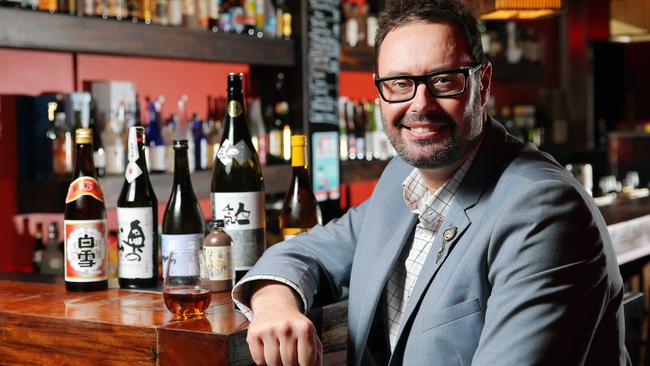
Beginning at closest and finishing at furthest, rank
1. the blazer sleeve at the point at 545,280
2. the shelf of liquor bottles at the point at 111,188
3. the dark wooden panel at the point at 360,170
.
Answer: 1. the blazer sleeve at the point at 545,280
2. the shelf of liquor bottles at the point at 111,188
3. the dark wooden panel at the point at 360,170

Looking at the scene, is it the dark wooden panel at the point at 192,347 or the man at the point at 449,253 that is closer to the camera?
the man at the point at 449,253

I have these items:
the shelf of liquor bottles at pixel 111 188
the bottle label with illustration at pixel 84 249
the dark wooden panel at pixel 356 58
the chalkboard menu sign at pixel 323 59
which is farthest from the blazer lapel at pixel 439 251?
the dark wooden panel at pixel 356 58

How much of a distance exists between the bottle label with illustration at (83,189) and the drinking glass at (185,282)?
1.37 feet

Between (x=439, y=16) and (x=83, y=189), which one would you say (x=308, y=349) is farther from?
(x=83, y=189)

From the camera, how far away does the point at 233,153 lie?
1878 mm

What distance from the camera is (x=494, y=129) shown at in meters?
1.53

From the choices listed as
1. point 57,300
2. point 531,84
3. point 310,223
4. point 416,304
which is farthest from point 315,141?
point 531,84

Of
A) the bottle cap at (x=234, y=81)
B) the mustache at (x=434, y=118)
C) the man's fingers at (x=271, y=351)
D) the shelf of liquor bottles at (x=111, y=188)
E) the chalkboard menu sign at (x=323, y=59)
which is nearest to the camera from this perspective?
the man's fingers at (x=271, y=351)

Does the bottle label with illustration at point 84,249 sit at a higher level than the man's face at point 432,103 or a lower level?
lower

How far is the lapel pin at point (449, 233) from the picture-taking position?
56.3 inches

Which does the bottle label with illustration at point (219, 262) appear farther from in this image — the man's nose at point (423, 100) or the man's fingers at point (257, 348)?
the man's nose at point (423, 100)

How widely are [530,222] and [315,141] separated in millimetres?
2818

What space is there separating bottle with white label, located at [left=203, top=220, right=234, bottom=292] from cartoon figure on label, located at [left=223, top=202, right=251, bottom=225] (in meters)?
0.07

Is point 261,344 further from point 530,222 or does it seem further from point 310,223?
point 310,223
